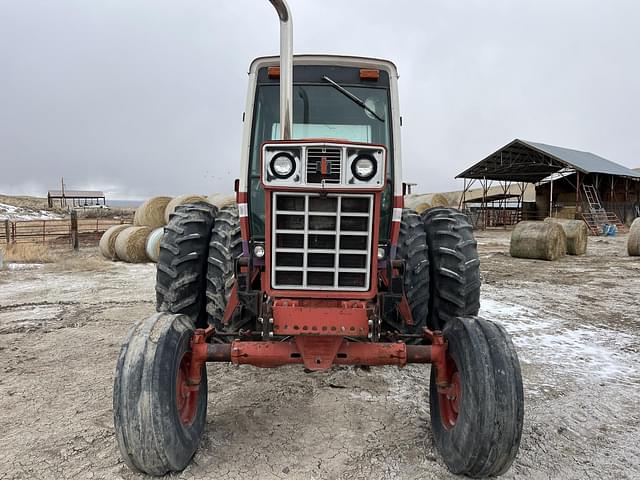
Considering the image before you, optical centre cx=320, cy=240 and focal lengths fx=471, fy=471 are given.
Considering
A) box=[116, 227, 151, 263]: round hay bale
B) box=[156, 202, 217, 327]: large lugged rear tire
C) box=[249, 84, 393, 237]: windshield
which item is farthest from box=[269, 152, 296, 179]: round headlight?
box=[116, 227, 151, 263]: round hay bale

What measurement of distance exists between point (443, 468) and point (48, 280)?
28.4 feet

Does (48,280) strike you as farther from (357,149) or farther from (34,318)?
(357,149)

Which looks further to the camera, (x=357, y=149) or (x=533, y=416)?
(x=533, y=416)

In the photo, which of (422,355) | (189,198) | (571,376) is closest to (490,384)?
(422,355)

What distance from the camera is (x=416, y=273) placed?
11.9 ft

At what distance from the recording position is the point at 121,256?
11.8 meters

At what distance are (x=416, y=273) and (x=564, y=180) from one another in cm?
3166

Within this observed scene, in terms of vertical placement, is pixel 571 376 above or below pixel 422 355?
below

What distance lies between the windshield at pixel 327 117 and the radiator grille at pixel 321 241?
76cm

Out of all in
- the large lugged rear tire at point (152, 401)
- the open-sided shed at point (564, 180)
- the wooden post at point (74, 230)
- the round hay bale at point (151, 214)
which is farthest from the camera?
the open-sided shed at point (564, 180)

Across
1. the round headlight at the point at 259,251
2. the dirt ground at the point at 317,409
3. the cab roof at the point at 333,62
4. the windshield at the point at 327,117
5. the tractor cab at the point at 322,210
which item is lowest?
the dirt ground at the point at 317,409

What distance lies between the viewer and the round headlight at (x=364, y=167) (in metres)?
2.49

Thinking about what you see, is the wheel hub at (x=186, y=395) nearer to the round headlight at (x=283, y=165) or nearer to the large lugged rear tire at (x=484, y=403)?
the round headlight at (x=283, y=165)

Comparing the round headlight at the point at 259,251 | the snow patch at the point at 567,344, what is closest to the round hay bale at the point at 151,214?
the snow patch at the point at 567,344
